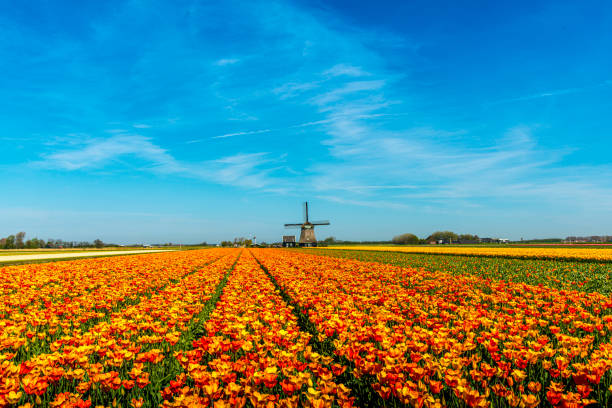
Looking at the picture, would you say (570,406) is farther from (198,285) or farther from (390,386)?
(198,285)

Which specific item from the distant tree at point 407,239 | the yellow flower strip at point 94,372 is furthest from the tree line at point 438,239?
the yellow flower strip at point 94,372

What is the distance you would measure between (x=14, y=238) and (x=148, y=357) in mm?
187835

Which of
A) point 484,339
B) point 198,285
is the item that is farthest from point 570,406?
point 198,285

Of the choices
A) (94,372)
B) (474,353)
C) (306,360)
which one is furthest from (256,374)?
(474,353)

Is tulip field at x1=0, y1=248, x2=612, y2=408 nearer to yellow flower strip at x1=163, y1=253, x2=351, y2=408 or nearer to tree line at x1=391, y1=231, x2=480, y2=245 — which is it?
yellow flower strip at x1=163, y1=253, x2=351, y2=408

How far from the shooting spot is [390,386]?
336 centimetres

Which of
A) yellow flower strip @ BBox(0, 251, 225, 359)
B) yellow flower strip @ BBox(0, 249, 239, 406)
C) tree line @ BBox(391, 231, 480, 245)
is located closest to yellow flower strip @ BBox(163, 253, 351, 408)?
yellow flower strip @ BBox(0, 249, 239, 406)

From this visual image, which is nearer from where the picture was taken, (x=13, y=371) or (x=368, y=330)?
(x=13, y=371)

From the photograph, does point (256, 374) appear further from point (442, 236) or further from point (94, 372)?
point (442, 236)

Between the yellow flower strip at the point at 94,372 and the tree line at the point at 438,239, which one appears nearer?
the yellow flower strip at the point at 94,372

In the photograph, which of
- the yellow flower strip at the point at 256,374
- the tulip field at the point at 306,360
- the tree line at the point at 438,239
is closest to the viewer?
the yellow flower strip at the point at 256,374

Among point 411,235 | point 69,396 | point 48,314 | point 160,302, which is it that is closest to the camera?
point 69,396

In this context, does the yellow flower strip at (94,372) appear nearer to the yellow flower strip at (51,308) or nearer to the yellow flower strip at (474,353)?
the yellow flower strip at (51,308)

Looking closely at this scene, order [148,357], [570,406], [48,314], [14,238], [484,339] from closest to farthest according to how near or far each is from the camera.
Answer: [570,406] < [148,357] < [484,339] < [48,314] < [14,238]
